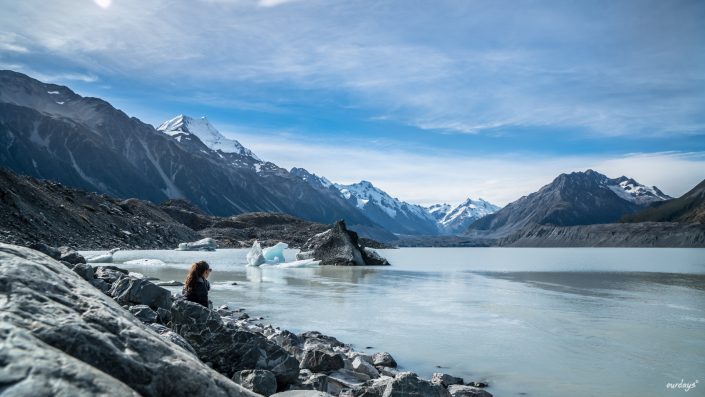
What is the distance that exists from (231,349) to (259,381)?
1.57 meters

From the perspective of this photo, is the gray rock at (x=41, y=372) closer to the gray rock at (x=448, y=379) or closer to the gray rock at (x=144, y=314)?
the gray rock at (x=144, y=314)

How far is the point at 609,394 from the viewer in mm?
10234

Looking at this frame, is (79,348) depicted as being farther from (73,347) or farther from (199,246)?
(199,246)

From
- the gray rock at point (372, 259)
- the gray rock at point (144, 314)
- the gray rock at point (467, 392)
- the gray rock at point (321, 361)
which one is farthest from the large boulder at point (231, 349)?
the gray rock at point (372, 259)

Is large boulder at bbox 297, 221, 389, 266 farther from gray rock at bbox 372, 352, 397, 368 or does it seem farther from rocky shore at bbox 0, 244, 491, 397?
rocky shore at bbox 0, 244, 491, 397

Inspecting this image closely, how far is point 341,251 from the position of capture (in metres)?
60.3

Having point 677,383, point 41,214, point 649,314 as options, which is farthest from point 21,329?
point 41,214

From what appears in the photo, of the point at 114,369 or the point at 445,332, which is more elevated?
the point at 114,369

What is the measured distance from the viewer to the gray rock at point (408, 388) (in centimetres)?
768

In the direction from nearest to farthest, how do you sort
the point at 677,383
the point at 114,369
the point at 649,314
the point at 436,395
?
1. the point at 114,369
2. the point at 436,395
3. the point at 677,383
4. the point at 649,314

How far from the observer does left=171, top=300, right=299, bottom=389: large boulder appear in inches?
333

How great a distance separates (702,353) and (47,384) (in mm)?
16090

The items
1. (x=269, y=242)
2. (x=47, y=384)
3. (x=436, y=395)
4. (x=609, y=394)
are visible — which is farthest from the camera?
(x=269, y=242)

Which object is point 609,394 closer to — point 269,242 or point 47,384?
point 47,384
